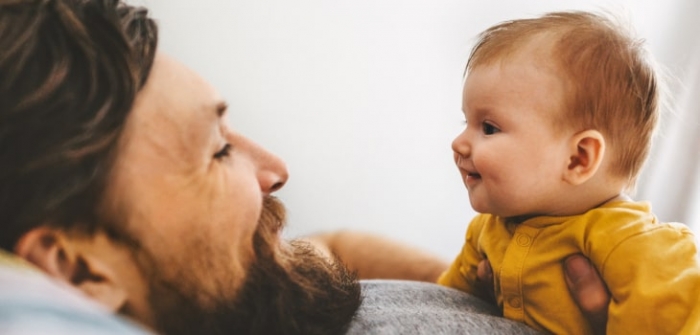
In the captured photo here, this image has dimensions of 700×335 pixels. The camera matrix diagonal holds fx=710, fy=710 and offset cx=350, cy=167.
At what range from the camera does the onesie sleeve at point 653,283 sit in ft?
2.83

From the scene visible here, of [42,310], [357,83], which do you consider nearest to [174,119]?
[42,310]

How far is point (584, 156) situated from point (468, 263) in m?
0.32

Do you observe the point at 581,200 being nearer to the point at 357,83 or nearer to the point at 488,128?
the point at 488,128

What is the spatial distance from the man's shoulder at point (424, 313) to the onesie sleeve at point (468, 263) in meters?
0.05

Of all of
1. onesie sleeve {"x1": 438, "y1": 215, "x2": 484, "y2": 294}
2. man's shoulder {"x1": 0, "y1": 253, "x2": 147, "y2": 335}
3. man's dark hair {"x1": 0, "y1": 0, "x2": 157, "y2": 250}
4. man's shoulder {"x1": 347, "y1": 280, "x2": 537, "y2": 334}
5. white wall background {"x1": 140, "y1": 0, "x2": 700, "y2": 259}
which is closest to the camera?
man's shoulder {"x1": 0, "y1": 253, "x2": 147, "y2": 335}

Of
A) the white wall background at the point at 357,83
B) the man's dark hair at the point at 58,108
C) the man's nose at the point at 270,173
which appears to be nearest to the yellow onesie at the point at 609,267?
the man's nose at the point at 270,173

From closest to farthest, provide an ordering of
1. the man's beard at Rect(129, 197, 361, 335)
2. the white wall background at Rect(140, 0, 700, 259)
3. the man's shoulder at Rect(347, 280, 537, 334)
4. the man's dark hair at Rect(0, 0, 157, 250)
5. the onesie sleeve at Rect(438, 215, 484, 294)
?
the man's dark hair at Rect(0, 0, 157, 250) → the man's beard at Rect(129, 197, 361, 335) → the man's shoulder at Rect(347, 280, 537, 334) → the onesie sleeve at Rect(438, 215, 484, 294) → the white wall background at Rect(140, 0, 700, 259)

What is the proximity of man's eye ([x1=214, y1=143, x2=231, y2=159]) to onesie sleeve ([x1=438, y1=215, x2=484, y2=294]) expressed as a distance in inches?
18.2

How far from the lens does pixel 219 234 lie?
851mm

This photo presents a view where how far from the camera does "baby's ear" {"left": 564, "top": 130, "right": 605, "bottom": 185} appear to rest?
0.94 metres

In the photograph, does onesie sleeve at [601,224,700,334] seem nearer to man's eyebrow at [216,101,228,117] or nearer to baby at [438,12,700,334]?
baby at [438,12,700,334]

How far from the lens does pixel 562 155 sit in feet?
3.14

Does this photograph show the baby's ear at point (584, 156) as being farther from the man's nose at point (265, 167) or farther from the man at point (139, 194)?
the man's nose at point (265, 167)

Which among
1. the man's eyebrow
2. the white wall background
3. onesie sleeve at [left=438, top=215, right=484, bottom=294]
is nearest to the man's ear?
the man's eyebrow
